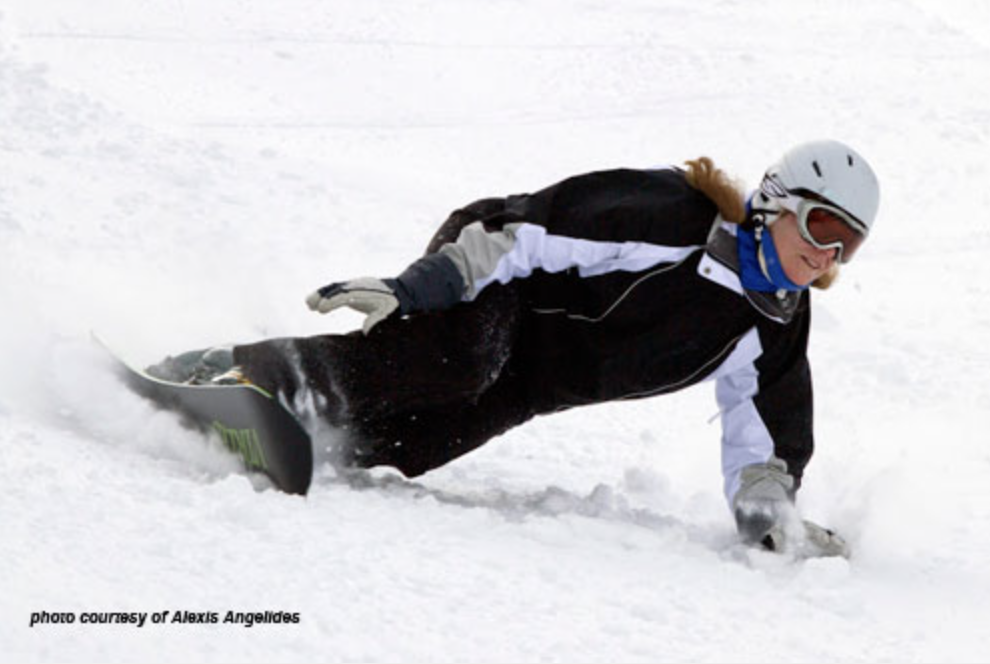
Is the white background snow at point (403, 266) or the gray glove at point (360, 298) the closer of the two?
the white background snow at point (403, 266)

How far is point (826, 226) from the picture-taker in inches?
160

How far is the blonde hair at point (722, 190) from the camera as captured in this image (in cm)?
419

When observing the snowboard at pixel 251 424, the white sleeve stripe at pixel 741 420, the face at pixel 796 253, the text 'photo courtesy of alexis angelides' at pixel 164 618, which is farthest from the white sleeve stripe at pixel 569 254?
the text 'photo courtesy of alexis angelides' at pixel 164 618

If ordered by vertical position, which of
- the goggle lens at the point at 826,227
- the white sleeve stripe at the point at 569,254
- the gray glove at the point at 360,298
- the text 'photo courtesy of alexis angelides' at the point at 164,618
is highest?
the goggle lens at the point at 826,227

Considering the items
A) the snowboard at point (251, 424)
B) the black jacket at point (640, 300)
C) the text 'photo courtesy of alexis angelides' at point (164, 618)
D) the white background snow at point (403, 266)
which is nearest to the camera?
the text 'photo courtesy of alexis angelides' at point (164, 618)

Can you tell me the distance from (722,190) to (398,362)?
1042 millimetres

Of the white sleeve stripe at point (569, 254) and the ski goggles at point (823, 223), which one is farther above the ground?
the ski goggles at point (823, 223)

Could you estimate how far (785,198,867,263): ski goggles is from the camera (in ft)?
13.3

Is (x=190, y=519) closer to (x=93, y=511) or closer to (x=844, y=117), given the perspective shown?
(x=93, y=511)

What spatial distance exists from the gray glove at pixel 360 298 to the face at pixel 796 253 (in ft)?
3.49

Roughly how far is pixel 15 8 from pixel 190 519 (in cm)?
728

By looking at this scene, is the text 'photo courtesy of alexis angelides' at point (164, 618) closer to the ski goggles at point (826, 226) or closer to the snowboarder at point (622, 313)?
the snowboarder at point (622, 313)

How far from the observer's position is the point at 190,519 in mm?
3400

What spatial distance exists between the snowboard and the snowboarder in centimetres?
19
